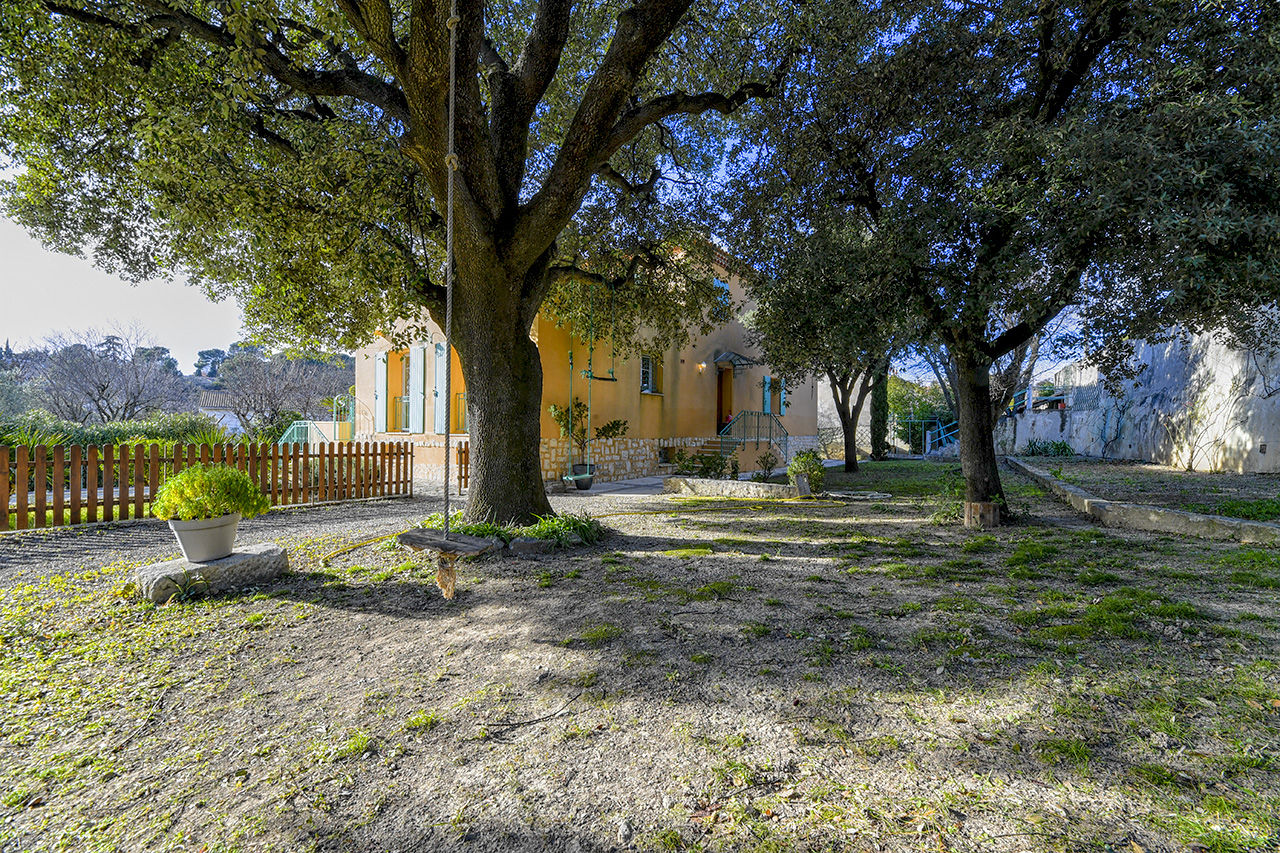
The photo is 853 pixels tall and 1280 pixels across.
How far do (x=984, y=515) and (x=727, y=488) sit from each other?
4603mm

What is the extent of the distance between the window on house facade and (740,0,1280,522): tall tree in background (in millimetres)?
7343

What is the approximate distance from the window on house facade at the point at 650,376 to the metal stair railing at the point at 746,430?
2.20 m

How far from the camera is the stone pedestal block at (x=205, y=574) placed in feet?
13.2

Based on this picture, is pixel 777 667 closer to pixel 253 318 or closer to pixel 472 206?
pixel 472 206

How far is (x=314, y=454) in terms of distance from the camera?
9.41m

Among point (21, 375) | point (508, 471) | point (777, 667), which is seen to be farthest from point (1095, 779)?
point (21, 375)

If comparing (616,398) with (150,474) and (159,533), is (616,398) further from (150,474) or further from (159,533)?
(159,533)

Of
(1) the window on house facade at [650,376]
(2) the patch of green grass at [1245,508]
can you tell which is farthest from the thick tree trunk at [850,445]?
(2) the patch of green grass at [1245,508]

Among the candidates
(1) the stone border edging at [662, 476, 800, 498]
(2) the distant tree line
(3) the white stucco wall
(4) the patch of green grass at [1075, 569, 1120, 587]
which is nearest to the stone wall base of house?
(1) the stone border edging at [662, 476, 800, 498]

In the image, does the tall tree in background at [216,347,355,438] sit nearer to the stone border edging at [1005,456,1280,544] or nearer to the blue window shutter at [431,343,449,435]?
the blue window shutter at [431,343,449,435]

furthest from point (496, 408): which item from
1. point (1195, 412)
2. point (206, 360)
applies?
point (206, 360)

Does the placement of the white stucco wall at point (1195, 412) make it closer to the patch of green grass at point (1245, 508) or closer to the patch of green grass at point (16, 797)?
the patch of green grass at point (1245, 508)

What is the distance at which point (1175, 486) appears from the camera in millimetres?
9562

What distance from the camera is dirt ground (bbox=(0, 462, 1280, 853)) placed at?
5.67ft
